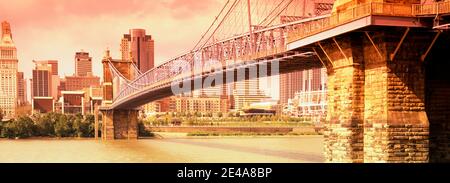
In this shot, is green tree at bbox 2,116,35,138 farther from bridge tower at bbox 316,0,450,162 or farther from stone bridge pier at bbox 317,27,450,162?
bridge tower at bbox 316,0,450,162

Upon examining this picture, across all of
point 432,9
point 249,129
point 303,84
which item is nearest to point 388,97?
point 432,9

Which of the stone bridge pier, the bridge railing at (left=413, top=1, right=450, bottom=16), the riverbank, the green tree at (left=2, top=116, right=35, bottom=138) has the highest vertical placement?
the bridge railing at (left=413, top=1, right=450, bottom=16)

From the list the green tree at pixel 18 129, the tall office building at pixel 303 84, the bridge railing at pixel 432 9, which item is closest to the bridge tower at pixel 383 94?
the bridge railing at pixel 432 9

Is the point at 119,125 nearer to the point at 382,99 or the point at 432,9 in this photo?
the point at 382,99

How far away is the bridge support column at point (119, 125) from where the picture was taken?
7919cm

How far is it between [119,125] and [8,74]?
48.4 meters

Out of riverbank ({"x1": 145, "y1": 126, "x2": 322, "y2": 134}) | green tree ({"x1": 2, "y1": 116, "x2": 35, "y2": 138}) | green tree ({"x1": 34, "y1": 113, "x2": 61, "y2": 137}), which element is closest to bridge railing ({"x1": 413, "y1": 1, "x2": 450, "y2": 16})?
green tree ({"x1": 2, "y1": 116, "x2": 35, "y2": 138})

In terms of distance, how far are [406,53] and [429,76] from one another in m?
2.39

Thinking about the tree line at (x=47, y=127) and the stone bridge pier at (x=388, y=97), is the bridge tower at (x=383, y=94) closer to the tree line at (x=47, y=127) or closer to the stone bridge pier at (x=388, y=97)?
the stone bridge pier at (x=388, y=97)

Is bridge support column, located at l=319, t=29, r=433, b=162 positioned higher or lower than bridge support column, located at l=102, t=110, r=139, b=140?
higher

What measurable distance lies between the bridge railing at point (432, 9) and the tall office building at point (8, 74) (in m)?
87.5

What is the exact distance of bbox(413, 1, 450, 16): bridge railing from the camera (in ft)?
62.9

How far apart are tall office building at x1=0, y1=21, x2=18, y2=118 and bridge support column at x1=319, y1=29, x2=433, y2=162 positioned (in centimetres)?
8559
